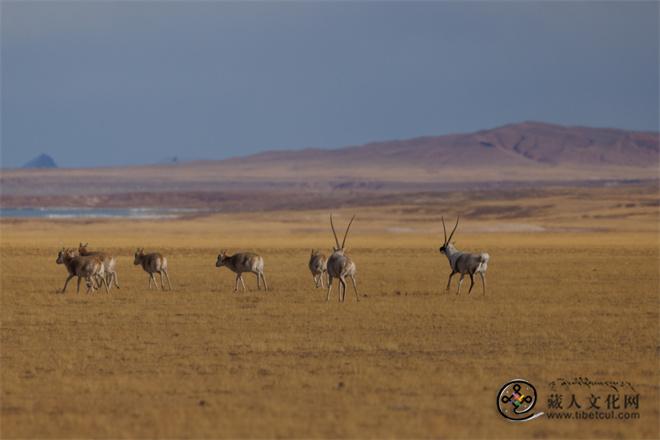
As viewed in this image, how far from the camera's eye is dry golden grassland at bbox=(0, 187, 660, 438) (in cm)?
1078

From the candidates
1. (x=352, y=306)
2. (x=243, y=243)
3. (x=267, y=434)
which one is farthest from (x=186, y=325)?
(x=243, y=243)

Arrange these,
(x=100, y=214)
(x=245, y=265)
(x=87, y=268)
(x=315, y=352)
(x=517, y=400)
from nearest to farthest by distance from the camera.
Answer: (x=517, y=400), (x=315, y=352), (x=87, y=268), (x=245, y=265), (x=100, y=214)

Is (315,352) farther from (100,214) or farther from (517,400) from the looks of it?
(100,214)

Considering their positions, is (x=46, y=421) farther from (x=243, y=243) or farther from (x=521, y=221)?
(x=521, y=221)

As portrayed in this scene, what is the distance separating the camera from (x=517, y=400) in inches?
452

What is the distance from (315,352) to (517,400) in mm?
4126

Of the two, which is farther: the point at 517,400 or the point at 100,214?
the point at 100,214

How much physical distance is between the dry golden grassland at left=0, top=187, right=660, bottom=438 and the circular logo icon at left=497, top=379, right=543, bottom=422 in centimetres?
16

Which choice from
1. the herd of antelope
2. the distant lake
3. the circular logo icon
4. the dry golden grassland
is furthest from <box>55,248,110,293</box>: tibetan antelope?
the distant lake

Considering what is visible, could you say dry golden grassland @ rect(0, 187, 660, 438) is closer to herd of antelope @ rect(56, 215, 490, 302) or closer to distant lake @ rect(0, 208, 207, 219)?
herd of antelope @ rect(56, 215, 490, 302)

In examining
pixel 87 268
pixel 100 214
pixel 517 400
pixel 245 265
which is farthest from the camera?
pixel 100 214

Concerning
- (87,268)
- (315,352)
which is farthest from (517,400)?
(87,268)

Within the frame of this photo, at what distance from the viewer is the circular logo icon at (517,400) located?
11.0 metres

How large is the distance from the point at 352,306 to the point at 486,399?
9268 millimetres
